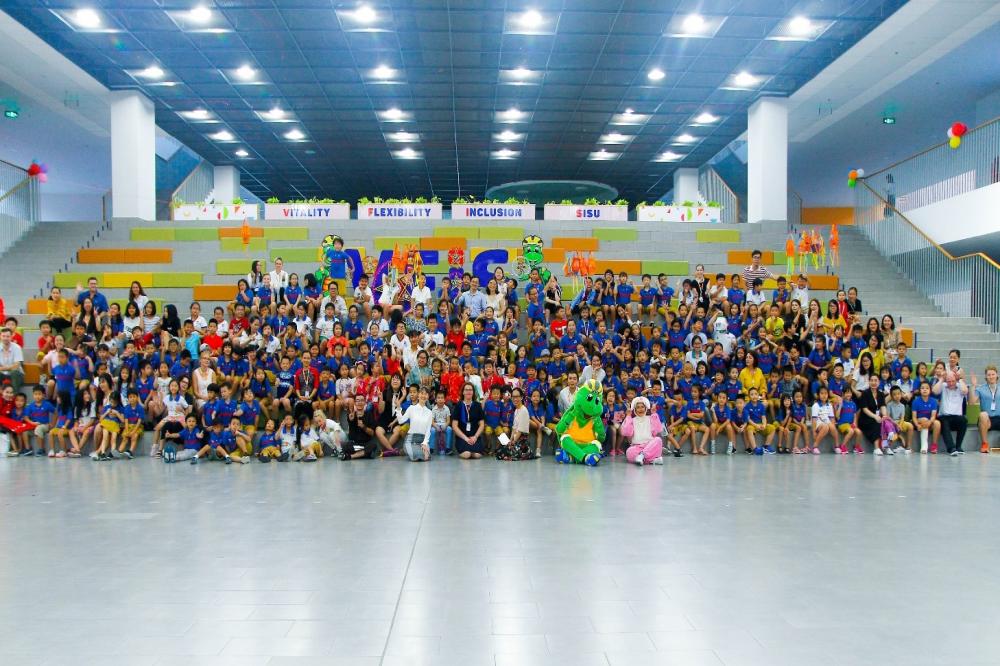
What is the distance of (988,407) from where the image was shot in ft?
41.2

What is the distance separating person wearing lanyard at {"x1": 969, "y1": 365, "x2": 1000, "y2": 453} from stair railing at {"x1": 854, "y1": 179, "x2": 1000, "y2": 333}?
3649 mm

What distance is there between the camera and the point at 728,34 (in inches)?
652

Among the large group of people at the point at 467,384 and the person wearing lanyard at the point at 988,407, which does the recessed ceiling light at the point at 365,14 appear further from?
the person wearing lanyard at the point at 988,407

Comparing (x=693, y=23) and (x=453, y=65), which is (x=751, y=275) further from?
(x=453, y=65)

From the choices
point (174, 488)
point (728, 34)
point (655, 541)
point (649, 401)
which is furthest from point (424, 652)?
point (728, 34)

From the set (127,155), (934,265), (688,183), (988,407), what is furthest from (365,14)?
(688,183)

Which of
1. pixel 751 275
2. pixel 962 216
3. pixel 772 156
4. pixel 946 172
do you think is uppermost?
pixel 772 156

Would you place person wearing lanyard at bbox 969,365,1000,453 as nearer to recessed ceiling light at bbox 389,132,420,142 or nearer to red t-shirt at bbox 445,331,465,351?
red t-shirt at bbox 445,331,465,351

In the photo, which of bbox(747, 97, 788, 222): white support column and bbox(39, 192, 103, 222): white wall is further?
bbox(39, 192, 103, 222): white wall

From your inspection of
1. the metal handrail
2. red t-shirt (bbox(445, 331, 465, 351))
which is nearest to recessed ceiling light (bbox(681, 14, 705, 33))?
A: the metal handrail

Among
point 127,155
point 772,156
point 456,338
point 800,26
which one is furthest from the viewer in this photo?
point 772,156

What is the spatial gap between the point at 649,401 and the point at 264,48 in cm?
1182

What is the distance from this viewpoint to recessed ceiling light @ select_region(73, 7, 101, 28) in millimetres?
15438

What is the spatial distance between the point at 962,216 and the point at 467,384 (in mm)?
12229
